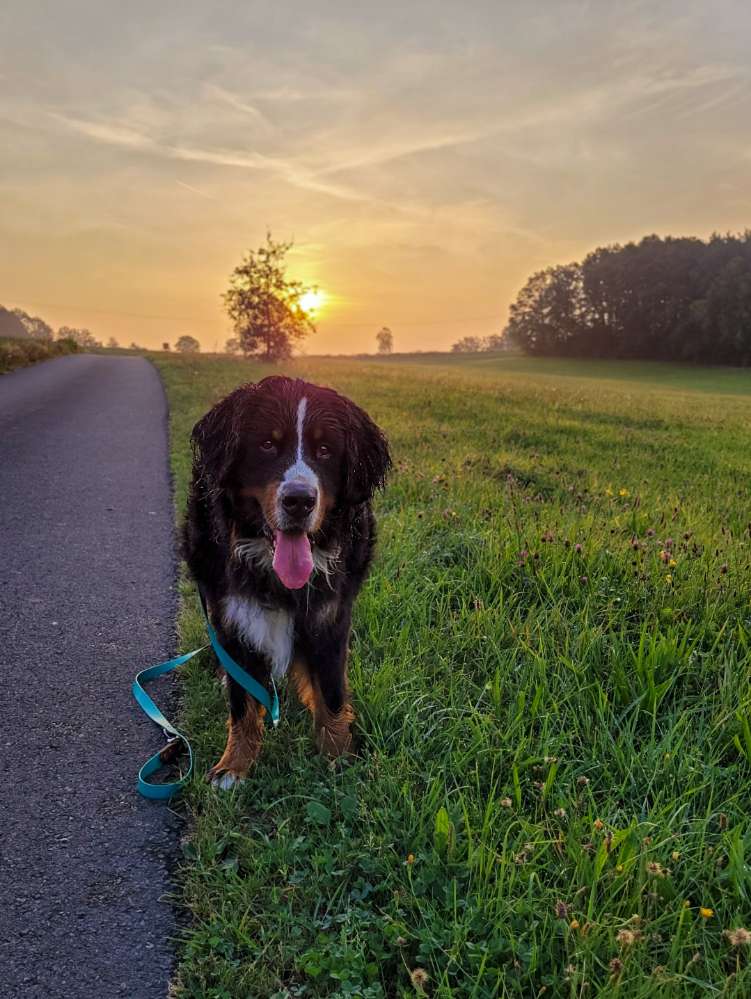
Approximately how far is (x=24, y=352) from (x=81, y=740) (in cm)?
2627

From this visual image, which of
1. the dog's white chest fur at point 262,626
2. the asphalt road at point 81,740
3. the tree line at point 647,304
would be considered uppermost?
the tree line at point 647,304

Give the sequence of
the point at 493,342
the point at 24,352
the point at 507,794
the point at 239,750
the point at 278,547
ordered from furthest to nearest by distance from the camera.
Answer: the point at 493,342
the point at 24,352
the point at 239,750
the point at 278,547
the point at 507,794

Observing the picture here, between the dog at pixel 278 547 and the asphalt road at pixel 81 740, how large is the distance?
0.50 m

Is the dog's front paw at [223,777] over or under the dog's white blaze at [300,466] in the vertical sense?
under

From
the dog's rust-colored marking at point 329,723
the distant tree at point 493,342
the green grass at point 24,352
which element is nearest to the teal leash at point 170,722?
the dog's rust-colored marking at point 329,723

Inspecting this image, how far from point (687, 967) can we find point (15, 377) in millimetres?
22540

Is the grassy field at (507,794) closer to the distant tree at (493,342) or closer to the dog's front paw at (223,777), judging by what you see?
the dog's front paw at (223,777)

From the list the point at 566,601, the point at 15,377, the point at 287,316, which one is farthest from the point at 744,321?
the point at 566,601

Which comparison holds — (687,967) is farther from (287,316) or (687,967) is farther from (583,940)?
(287,316)

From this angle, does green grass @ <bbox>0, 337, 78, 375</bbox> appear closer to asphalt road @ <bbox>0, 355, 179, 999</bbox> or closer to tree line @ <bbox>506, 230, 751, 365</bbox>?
asphalt road @ <bbox>0, 355, 179, 999</bbox>

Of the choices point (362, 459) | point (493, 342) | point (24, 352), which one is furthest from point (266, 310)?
point (493, 342)

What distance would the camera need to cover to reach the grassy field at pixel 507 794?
1952 mm

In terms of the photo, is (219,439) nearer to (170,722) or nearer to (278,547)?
(278,547)

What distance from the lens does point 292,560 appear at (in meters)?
2.72
